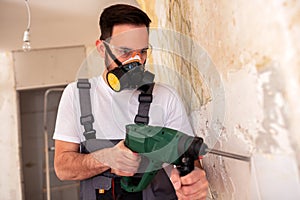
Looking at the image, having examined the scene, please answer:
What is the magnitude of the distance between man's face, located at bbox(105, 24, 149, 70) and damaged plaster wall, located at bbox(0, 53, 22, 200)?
3.46m

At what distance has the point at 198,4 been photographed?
1055mm

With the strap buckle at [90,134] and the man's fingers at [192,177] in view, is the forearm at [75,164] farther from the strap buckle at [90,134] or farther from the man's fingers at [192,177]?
the man's fingers at [192,177]

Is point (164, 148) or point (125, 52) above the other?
point (125, 52)

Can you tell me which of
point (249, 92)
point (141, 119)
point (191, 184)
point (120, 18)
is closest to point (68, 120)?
point (141, 119)

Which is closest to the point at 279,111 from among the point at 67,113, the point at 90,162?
the point at 90,162

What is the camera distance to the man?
3.80ft

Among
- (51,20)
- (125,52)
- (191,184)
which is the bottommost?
(191,184)

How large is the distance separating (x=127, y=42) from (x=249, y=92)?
0.55 meters

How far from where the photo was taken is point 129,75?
1.15 metres

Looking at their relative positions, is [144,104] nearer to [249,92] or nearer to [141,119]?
[141,119]

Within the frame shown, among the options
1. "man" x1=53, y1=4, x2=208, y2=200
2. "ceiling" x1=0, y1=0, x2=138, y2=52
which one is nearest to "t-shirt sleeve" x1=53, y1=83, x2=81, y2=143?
"man" x1=53, y1=4, x2=208, y2=200

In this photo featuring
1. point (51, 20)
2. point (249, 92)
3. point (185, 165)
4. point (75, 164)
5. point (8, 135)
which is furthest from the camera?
point (8, 135)

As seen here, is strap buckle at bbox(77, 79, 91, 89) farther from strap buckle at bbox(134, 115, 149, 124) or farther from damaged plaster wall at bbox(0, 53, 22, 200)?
damaged plaster wall at bbox(0, 53, 22, 200)

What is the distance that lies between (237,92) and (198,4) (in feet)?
1.24
